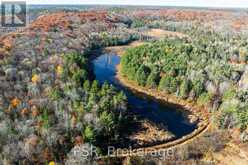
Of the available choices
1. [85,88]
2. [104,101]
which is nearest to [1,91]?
[85,88]

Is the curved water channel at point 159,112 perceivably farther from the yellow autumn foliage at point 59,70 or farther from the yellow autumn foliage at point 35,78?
the yellow autumn foliage at point 35,78

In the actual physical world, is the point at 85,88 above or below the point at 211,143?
above

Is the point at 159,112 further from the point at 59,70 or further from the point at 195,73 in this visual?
the point at 59,70

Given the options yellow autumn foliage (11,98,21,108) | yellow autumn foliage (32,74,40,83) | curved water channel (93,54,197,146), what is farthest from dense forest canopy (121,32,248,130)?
yellow autumn foliage (11,98,21,108)

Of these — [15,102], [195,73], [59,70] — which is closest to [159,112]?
[195,73]

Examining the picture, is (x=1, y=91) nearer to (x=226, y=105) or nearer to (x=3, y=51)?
(x=3, y=51)

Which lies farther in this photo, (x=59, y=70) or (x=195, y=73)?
(x=195, y=73)

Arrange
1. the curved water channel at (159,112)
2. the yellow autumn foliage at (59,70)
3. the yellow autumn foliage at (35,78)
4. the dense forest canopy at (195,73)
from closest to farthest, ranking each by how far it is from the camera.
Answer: the curved water channel at (159,112)
the dense forest canopy at (195,73)
the yellow autumn foliage at (35,78)
the yellow autumn foliage at (59,70)

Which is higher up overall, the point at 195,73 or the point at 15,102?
the point at 195,73

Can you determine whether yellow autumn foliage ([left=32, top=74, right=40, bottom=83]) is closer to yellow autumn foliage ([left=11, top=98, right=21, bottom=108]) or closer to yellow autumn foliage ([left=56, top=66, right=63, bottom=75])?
yellow autumn foliage ([left=56, top=66, right=63, bottom=75])

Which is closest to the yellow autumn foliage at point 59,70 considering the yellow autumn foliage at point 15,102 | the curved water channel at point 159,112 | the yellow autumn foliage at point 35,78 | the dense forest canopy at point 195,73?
the yellow autumn foliage at point 35,78

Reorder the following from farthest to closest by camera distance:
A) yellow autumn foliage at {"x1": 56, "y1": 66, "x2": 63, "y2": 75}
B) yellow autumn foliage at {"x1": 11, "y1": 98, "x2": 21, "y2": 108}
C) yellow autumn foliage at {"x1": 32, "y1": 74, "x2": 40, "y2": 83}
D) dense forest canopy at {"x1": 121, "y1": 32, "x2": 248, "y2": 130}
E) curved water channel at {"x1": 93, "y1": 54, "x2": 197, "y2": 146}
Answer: yellow autumn foliage at {"x1": 56, "y1": 66, "x2": 63, "y2": 75} → yellow autumn foliage at {"x1": 32, "y1": 74, "x2": 40, "y2": 83} → dense forest canopy at {"x1": 121, "y1": 32, "x2": 248, "y2": 130} → curved water channel at {"x1": 93, "y1": 54, "x2": 197, "y2": 146} → yellow autumn foliage at {"x1": 11, "y1": 98, "x2": 21, "y2": 108}
